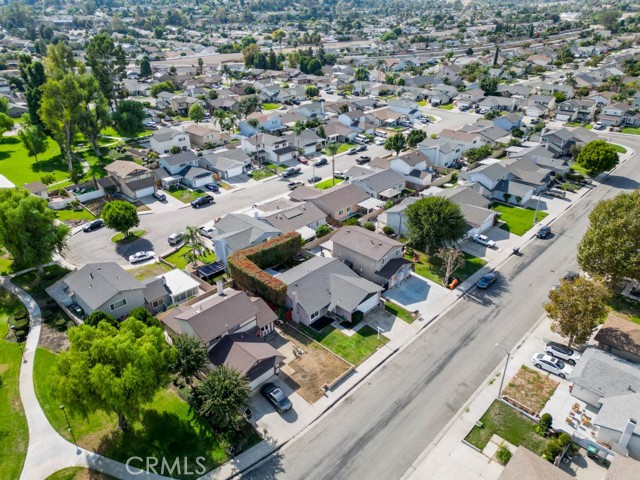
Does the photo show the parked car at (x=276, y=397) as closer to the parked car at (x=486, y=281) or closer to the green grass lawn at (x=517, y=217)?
the parked car at (x=486, y=281)

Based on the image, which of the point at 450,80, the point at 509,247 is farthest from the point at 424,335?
the point at 450,80

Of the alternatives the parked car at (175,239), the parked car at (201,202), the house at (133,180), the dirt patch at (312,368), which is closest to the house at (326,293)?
the dirt patch at (312,368)

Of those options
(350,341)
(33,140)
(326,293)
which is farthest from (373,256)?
(33,140)

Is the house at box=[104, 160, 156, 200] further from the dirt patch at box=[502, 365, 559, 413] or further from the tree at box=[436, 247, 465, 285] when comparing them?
the dirt patch at box=[502, 365, 559, 413]

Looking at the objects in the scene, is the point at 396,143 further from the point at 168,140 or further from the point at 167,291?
the point at 167,291

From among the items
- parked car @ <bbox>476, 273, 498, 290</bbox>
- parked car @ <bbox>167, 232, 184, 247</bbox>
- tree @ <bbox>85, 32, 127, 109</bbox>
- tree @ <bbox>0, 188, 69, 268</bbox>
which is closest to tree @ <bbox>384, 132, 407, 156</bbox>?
parked car @ <bbox>476, 273, 498, 290</bbox>

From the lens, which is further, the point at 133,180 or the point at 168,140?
the point at 168,140
